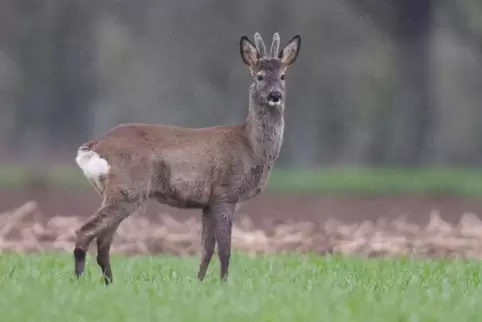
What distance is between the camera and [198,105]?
175ft

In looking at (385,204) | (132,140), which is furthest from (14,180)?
(132,140)

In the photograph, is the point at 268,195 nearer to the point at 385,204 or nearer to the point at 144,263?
the point at 385,204

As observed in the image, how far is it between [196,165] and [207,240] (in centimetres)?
80

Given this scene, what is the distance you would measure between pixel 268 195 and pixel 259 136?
42.6 ft

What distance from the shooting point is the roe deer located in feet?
30.5

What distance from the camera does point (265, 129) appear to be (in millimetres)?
10406

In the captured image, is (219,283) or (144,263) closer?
(219,283)

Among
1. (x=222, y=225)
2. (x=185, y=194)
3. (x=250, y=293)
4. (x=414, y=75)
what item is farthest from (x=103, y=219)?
(x=414, y=75)

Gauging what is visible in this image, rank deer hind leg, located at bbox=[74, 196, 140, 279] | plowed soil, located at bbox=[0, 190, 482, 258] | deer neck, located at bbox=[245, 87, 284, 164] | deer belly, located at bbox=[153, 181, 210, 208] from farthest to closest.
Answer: plowed soil, located at bbox=[0, 190, 482, 258] < deer neck, located at bbox=[245, 87, 284, 164] < deer belly, located at bbox=[153, 181, 210, 208] < deer hind leg, located at bbox=[74, 196, 140, 279]

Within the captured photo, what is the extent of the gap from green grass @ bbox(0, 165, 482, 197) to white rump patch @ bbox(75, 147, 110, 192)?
1435 cm

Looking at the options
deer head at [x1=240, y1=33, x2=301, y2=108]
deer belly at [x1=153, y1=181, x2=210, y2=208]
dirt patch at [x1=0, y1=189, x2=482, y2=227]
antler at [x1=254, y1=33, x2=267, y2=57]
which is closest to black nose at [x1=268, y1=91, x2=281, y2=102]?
deer head at [x1=240, y1=33, x2=301, y2=108]

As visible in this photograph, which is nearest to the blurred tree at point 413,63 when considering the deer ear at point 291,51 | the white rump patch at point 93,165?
the deer ear at point 291,51

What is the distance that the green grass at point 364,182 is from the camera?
24.1m

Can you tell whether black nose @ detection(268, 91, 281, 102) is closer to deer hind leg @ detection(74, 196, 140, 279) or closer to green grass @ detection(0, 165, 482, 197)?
deer hind leg @ detection(74, 196, 140, 279)
